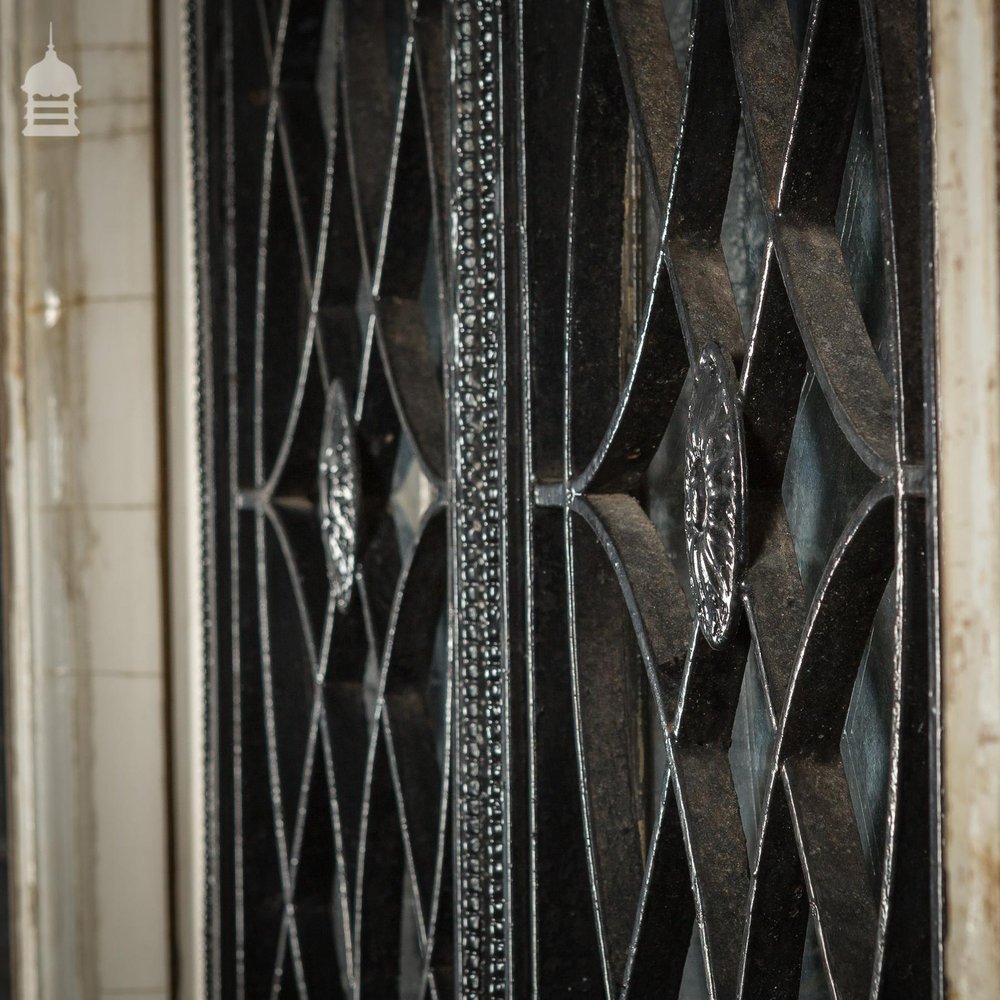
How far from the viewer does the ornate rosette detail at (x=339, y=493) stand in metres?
1.18

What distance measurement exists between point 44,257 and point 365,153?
50cm

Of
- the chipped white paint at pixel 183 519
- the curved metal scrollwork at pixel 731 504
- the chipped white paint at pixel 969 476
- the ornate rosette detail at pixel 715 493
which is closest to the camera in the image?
the chipped white paint at pixel 969 476

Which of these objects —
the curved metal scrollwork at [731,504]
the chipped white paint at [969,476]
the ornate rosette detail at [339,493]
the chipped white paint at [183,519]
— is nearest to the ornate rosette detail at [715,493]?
the curved metal scrollwork at [731,504]

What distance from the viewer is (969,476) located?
0.55 meters

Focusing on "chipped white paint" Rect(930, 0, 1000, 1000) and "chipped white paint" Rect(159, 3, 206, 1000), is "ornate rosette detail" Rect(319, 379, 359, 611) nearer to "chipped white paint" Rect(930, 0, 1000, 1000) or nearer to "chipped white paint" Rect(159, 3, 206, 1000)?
"chipped white paint" Rect(159, 3, 206, 1000)

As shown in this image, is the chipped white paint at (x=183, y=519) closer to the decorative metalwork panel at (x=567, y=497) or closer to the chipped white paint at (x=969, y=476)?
the decorative metalwork panel at (x=567, y=497)

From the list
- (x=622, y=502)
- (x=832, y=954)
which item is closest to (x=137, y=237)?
(x=622, y=502)

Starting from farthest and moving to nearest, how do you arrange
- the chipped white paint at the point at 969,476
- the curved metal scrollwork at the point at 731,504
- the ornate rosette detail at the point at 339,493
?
the ornate rosette detail at the point at 339,493, the curved metal scrollwork at the point at 731,504, the chipped white paint at the point at 969,476

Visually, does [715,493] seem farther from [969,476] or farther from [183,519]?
[183,519]

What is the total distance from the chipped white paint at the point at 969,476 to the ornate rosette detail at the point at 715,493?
0.67 feet

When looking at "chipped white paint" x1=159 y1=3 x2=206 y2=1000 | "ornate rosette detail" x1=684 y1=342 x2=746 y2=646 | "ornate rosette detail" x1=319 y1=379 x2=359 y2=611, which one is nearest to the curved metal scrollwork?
"ornate rosette detail" x1=684 y1=342 x2=746 y2=646

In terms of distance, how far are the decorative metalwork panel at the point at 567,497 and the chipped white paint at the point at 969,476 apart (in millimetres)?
20

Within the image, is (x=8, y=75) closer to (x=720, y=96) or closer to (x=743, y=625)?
(x=720, y=96)

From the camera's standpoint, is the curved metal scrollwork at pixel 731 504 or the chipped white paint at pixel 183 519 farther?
the chipped white paint at pixel 183 519
